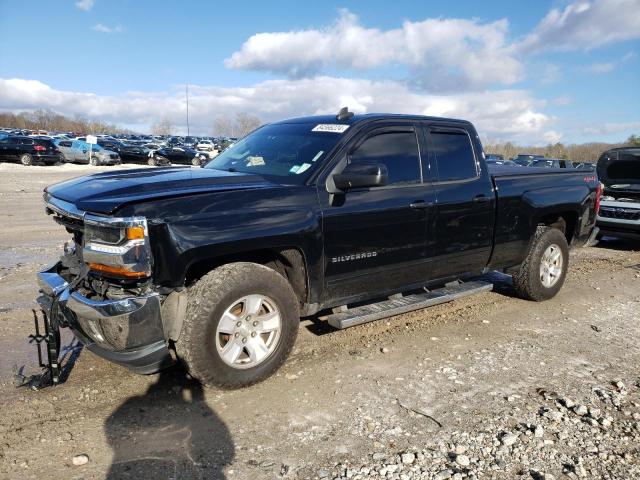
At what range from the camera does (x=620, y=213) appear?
9.55 meters

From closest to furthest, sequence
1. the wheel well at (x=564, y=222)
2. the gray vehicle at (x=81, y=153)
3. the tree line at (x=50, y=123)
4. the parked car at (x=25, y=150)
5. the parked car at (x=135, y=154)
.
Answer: the wheel well at (x=564, y=222) → the parked car at (x=25, y=150) → the gray vehicle at (x=81, y=153) → the parked car at (x=135, y=154) → the tree line at (x=50, y=123)

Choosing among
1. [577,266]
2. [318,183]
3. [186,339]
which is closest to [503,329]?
[318,183]

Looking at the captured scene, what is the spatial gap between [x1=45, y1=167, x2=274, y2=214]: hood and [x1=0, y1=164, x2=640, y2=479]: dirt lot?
136cm

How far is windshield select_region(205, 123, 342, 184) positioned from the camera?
4.16m

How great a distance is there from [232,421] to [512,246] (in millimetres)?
3678

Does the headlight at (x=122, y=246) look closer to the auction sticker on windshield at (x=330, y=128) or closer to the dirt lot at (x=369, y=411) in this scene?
the dirt lot at (x=369, y=411)

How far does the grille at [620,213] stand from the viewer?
9.36 meters

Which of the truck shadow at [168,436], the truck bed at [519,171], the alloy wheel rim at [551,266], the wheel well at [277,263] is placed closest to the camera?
the truck shadow at [168,436]

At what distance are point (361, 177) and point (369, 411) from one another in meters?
1.68

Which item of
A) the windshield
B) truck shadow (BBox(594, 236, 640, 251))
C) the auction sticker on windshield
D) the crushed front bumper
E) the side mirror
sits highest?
the auction sticker on windshield

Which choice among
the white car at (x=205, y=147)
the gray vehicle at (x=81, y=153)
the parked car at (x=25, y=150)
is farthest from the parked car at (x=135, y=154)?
the white car at (x=205, y=147)

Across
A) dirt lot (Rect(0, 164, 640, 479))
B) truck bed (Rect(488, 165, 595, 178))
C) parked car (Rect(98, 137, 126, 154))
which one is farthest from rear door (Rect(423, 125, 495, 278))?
parked car (Rect(98, 137, 126, 154))

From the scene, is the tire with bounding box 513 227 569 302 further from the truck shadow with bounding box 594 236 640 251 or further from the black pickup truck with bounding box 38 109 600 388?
the truck shadow with bounding box 594 236 640 251

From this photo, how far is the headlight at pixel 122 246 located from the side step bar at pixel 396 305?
Answer: 1.64m
